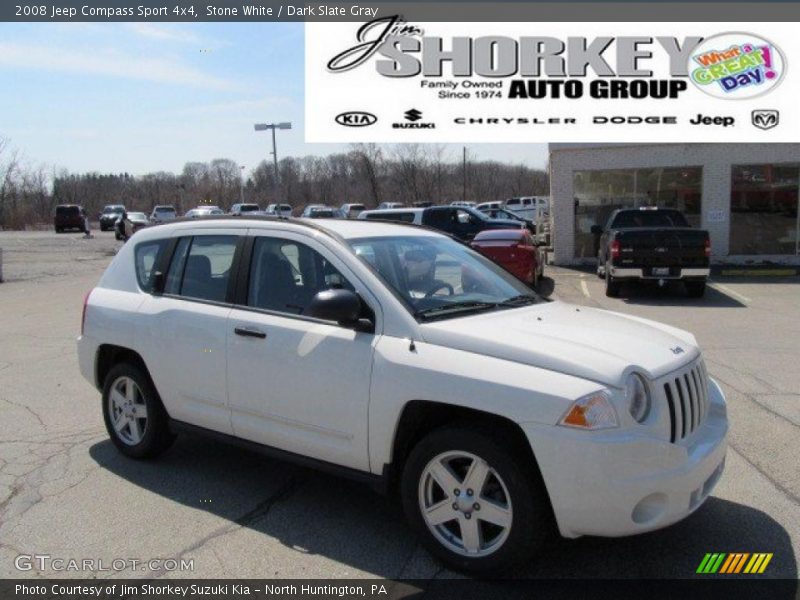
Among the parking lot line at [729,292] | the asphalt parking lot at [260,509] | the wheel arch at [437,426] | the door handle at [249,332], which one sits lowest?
the asphalt parking lot at [260,509]

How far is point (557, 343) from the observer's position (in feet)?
11.3

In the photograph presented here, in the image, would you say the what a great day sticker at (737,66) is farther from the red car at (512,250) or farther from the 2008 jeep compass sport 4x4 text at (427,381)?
the 2008 jeep compass sport 4x4 text at (427,381)

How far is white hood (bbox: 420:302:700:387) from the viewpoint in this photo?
128 inches

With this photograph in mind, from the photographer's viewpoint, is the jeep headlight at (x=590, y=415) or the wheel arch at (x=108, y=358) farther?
the wheel arch at (x=108, y=358)

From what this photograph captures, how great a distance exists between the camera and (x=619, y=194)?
21.0 meters

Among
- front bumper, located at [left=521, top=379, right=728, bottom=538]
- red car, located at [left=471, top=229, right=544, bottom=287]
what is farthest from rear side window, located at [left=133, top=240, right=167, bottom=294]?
red car, located at [left=471, top=229, right=544, bottom=287]

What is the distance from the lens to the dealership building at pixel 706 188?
19641mm

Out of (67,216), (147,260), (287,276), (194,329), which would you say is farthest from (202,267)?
(67,216)

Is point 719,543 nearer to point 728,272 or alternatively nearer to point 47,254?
point 728,272

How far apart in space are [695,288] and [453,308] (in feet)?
38.7

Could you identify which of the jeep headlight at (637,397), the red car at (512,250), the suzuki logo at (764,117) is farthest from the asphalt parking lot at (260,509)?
the suzuki logo at (764,117)

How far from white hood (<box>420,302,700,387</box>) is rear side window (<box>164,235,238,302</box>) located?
1.70 m

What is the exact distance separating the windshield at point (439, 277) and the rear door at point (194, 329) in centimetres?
107

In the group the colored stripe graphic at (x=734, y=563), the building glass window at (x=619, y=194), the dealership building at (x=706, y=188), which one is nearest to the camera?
the colored stripe graphic at (x=734, y=563)
